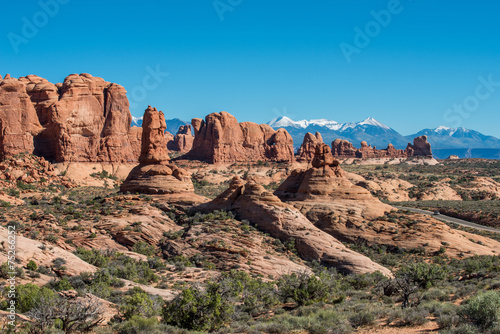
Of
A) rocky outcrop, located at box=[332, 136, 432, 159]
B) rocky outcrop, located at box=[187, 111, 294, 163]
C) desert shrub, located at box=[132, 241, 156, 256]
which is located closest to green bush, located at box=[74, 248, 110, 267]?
desert shrub, located at box=[132, 241, 156, 256]

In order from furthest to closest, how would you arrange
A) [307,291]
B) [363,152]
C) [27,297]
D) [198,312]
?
1. [363,152]
2. [307,291]
3. [198,312]
4. [27,297]

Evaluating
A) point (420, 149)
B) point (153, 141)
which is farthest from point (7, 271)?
point (420, 149)

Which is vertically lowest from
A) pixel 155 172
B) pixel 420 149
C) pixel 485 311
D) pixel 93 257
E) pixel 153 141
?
pixel 93 257

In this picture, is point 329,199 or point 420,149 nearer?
point 329,199

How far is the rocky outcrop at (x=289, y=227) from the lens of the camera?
3178cm

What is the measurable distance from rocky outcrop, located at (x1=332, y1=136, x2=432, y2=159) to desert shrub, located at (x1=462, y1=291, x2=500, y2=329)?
14453cm

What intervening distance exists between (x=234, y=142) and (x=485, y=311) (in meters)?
97.1

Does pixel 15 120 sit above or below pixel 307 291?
above

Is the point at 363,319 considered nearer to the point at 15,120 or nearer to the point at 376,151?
the point at 15,120

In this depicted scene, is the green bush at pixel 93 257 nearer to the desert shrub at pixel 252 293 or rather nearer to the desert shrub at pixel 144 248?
the desert shrub at pixel 144 248

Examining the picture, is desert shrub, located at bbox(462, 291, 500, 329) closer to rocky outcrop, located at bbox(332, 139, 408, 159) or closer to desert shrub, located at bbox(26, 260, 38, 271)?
desert shrub, located at bbox(26, 260, 38, 271)

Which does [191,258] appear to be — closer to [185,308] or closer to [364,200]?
[185,308]

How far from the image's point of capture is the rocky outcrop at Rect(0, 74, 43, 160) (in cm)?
7238

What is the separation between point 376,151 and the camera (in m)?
162
